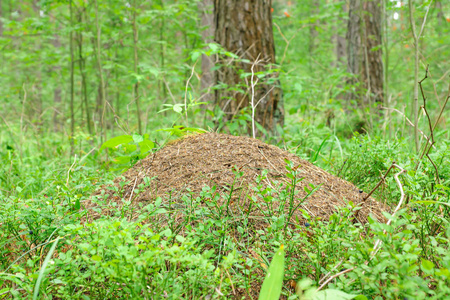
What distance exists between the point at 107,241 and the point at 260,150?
134 centimetres

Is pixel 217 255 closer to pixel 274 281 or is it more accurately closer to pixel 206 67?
pixel 274 281

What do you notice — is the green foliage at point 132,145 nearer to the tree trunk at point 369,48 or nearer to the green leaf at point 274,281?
the green leaf at point 274,281

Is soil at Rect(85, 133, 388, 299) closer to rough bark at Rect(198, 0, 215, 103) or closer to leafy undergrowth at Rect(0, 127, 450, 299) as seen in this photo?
leafy undergrowth at Rect(0, 127, 450, 299)

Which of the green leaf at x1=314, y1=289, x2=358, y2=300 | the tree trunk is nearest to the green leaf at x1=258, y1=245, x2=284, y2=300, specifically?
the green leaf at x1=314, y1=289, x2=358, y2=300

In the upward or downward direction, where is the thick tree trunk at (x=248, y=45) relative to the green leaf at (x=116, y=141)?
upward

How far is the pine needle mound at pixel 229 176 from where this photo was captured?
1862mm

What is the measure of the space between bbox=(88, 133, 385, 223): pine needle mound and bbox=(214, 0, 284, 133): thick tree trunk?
1.62 meters

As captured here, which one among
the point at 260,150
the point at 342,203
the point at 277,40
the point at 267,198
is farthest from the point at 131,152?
the point at 277,40

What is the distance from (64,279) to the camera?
118 centimetres

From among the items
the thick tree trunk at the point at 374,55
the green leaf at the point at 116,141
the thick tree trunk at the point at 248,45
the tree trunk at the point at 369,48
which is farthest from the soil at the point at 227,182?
the thick tree trunk at the point at 374,55

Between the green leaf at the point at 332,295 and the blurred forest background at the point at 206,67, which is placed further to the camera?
the blurred forest background at the point at 206,67

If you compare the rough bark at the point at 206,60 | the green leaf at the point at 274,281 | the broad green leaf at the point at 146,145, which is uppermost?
the rough bark at the point at 206,60

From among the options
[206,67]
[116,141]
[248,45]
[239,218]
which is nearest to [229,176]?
[239,218]

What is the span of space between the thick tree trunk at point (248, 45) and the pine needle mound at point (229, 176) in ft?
5.30
